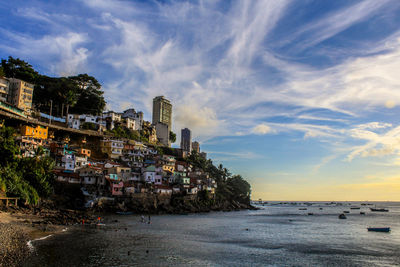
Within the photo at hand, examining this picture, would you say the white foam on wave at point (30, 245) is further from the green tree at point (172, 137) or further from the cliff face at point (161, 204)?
the green tree at point (172, 137)

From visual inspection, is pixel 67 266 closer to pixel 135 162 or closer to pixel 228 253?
pixel 228 253

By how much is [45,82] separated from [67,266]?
8946cm

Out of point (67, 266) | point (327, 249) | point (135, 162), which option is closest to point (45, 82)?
point (135, 162)

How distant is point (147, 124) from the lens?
137 m

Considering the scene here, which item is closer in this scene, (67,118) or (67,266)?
(67,266)

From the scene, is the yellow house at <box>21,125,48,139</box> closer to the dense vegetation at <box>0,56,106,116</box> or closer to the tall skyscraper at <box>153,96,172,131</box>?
the dense vegetation at <box>0,56,106,116</box>

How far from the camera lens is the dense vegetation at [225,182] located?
129m

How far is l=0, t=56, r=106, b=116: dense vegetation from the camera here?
306 ft

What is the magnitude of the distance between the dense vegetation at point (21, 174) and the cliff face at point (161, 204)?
13759mm

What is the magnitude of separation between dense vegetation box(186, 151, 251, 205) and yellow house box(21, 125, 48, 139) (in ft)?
202

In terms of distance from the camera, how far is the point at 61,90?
326 ft

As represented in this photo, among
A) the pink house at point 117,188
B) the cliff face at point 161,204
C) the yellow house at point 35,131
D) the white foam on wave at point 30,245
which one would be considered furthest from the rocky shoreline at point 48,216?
the yellow house at point 35,131

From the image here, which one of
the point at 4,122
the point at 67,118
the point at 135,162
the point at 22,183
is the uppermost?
the point at 67,118

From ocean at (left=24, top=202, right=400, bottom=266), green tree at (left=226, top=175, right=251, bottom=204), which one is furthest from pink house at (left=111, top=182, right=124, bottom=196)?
green tree at (left=226, top=175, right=251, bottom=204)
